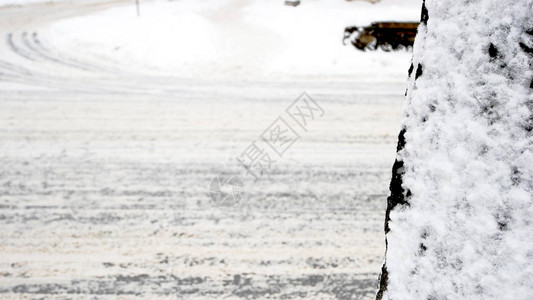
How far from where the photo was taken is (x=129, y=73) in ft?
28.0

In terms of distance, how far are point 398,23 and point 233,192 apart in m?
8.07

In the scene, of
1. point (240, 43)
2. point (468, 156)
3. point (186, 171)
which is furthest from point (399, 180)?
point (240, 43)

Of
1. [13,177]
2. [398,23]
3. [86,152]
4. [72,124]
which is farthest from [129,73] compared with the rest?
[398,23]

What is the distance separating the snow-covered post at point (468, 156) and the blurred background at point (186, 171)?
2389 mm

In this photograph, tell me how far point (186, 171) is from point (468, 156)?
13.9ft

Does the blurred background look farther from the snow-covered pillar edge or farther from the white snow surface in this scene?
the snow-covered pillar edge

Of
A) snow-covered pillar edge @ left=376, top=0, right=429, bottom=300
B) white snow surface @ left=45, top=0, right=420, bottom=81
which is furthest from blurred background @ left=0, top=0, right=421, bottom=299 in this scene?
snow-covered pillar edge @ left=376, top=0, right=429, bottom=300

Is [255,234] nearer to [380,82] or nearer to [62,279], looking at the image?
[62,279]

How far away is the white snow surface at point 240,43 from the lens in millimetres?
8820

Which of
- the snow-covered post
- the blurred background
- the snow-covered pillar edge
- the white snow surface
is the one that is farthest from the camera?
the white snow surface

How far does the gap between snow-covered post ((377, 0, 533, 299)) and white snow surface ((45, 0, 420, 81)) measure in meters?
7.65

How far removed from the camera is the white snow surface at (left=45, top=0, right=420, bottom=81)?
8820 millimetres

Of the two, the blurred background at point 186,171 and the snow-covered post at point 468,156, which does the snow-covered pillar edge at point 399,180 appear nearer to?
the snow-covered post at point 468,156

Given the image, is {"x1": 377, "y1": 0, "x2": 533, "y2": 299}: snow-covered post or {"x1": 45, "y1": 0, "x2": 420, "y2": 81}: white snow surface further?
{"x1": 45, "y1": 0, "x2": 420, "y2": 81}: white snow surface
